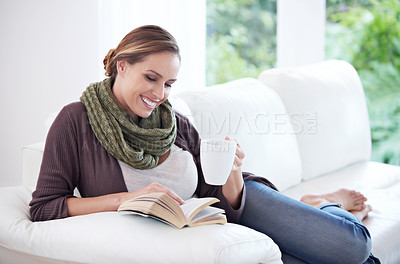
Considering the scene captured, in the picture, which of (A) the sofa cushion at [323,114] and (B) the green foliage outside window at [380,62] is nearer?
(A) the sofa cushion at [323,114]

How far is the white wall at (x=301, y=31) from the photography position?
13.0 ft

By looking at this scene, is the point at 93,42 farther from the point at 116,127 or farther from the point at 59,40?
the point at 116,127

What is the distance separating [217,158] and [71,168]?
46 centimetres

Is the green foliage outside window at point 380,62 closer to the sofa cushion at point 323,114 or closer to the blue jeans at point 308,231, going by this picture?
the sofa cushion at point 323,114

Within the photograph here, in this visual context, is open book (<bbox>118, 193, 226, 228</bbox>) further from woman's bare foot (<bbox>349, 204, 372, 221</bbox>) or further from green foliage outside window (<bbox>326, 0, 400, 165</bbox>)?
green foliage outside window (<bbox>326, 0, 400, 165</bbox>)

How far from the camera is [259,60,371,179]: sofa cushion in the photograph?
2.50m

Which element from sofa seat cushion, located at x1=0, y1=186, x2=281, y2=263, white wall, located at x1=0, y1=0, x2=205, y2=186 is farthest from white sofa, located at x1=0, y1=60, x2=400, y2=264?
white wall, located at x1=0, y1=0, x2=205, y2=186

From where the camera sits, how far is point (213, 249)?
112 centimetres

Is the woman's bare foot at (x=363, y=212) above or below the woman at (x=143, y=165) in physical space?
below

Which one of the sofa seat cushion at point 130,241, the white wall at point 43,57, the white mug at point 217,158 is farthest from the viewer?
the white wall at point 43,57

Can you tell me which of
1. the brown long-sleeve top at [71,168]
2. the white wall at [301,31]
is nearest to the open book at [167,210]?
the brown long-sleeve top at [71,168]

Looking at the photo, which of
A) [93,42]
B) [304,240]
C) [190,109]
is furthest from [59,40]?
[304,240]

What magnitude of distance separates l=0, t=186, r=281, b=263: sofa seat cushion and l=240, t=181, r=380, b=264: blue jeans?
33cm

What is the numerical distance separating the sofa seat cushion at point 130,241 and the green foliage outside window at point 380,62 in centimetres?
320
